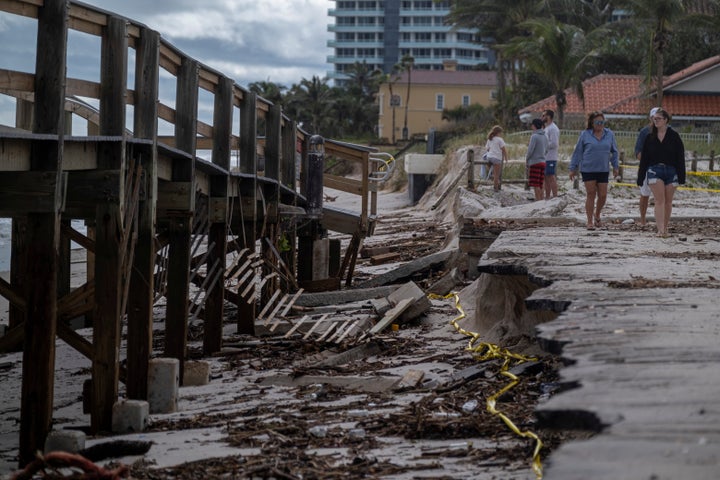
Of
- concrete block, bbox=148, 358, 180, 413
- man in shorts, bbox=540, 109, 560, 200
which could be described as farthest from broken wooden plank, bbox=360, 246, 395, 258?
concrete block, bbox=148, 358, 180, 413

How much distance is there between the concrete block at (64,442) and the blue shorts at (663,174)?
8.83 m

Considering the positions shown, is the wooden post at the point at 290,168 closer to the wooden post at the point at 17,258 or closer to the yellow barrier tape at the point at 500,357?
the yellow barrier tape at the point at 500,357

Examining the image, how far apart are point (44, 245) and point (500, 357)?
12.3 ft

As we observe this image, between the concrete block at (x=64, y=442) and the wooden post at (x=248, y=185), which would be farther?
the wooden post at (x=248, y=185)

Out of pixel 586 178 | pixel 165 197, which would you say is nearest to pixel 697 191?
pixel 586 178

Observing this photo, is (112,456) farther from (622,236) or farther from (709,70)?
(709,70)

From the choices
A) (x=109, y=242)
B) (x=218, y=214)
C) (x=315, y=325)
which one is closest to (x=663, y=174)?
(x=315, y=325)

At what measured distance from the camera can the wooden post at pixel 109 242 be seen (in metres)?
8.95

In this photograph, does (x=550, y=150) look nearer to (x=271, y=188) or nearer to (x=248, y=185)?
(x=271, y=188)

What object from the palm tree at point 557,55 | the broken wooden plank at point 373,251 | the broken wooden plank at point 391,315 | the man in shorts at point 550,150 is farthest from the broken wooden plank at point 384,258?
the palm tree at point 557,55

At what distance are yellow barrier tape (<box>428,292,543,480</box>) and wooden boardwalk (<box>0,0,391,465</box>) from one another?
264 centimetres

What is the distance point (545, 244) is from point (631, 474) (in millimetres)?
8277

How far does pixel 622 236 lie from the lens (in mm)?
14070

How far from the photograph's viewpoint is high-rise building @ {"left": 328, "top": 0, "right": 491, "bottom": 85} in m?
157
